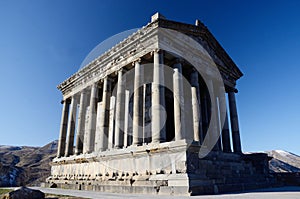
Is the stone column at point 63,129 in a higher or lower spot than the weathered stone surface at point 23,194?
higher

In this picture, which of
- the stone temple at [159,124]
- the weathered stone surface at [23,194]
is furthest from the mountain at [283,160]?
the weathered stone surface at [23,194]

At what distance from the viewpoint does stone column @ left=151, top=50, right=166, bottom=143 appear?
12.5 metres

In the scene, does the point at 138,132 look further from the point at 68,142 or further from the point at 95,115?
the point at 68,142

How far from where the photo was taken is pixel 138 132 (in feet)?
45.2

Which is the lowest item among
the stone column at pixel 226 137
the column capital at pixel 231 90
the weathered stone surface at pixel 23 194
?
the weathered stone surface at pixel 23 194

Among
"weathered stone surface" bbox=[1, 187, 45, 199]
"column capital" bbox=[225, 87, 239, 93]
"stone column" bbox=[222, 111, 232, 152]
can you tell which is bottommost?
"weathered stone surface" bbox=[1, 187, 45, 199]

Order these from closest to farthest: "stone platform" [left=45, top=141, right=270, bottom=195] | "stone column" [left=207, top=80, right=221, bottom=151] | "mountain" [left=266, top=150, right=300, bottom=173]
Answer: "stone platform" [left=45, top=141, right=270, bottom=195] → "stone column" [left=207, top=80, right=221, bottom=151] → "mountain" [left=266, top=150, right=300, bottom=173]

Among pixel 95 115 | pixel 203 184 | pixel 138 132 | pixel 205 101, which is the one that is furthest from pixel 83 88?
pixel 203 184

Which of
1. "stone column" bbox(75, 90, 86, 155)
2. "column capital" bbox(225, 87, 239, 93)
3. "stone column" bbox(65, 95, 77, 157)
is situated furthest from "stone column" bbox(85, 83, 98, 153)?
"column capital" bbox(225, 87, 239, 93)

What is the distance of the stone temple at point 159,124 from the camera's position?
10.7 m

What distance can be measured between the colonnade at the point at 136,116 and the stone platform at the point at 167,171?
3.65 feet

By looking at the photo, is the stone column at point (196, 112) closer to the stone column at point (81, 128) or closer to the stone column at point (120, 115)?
the stone column at point (120, 115)

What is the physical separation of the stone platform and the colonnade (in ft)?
3.65

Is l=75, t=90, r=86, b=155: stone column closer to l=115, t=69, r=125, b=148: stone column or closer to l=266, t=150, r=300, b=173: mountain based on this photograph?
l=115, t=69, r=125, b=148: stone column
